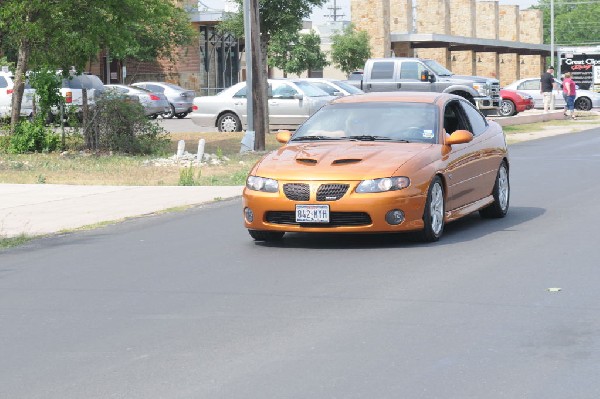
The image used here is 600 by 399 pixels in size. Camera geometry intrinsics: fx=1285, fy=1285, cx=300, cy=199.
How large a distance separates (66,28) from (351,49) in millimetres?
42132

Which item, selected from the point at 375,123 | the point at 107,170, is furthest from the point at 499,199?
the point at 107,170

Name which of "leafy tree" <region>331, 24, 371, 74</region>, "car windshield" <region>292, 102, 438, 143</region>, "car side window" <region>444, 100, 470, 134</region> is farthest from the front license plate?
→ "leafy tree" <region>331, 24, 371, 74</region>

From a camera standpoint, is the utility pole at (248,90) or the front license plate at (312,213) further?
the utility pole at (248,90)

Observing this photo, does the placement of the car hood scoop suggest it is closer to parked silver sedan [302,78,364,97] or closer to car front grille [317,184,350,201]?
car front grille [317,184,350,201]

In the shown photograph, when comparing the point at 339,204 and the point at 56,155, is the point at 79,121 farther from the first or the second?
the point at 339,204

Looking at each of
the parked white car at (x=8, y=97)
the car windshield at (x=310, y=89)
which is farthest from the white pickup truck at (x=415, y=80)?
the parked white car at (x=8, y=97)

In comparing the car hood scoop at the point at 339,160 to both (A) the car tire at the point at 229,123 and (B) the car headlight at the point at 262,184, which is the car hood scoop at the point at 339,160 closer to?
(B) the car headlight at the point at 262,184

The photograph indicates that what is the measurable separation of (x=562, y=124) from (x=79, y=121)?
19.7 m

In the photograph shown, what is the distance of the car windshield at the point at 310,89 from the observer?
3628cm

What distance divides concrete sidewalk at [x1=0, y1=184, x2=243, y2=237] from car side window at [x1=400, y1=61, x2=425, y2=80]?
1988 centimetres

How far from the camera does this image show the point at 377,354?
24.7 feet

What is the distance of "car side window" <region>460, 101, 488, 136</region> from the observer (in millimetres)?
14500

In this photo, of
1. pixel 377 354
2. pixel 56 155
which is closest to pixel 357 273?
pixel 377 354

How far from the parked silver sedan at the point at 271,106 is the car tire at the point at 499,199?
20.6 meters
